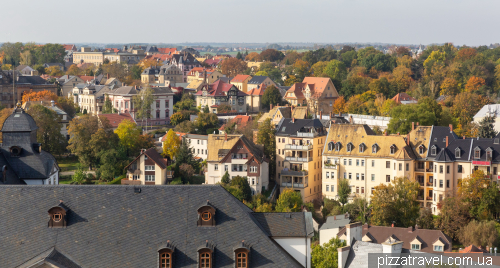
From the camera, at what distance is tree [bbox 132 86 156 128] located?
119750mm

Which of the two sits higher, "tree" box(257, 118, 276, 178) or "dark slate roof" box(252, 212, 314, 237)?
"dark slate roof" box(252, 212, 314, 237)

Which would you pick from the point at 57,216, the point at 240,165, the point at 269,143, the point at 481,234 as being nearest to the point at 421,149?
the point at 481,234

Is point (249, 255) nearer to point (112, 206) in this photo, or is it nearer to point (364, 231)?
point (112, 206)

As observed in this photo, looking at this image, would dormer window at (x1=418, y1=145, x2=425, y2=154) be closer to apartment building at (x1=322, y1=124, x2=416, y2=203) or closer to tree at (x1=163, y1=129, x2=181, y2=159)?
apartment building at (x1=322, y1=124, x2=416, y2=203)

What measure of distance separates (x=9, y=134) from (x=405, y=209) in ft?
122

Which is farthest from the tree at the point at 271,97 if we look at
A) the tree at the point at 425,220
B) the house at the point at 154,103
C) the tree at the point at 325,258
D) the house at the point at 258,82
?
the tree at the point at 325,258

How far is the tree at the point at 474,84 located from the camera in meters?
127

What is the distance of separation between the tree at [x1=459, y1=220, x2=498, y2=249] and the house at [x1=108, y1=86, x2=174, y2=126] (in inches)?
2732

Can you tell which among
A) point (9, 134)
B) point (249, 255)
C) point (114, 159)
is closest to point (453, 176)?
point (114, 159)

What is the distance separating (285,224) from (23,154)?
26.7 m

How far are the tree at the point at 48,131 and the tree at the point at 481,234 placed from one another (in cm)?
5323

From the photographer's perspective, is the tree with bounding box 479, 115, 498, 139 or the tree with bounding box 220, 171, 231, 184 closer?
the tree with bounding box 220, 171, 231, 184

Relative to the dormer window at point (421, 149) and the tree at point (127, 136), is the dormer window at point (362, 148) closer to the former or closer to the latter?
the dormer window at point (421, 149)

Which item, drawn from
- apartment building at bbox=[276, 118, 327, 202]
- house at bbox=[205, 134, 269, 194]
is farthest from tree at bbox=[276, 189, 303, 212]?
house at bbox=[205, 134, 269, 194]
